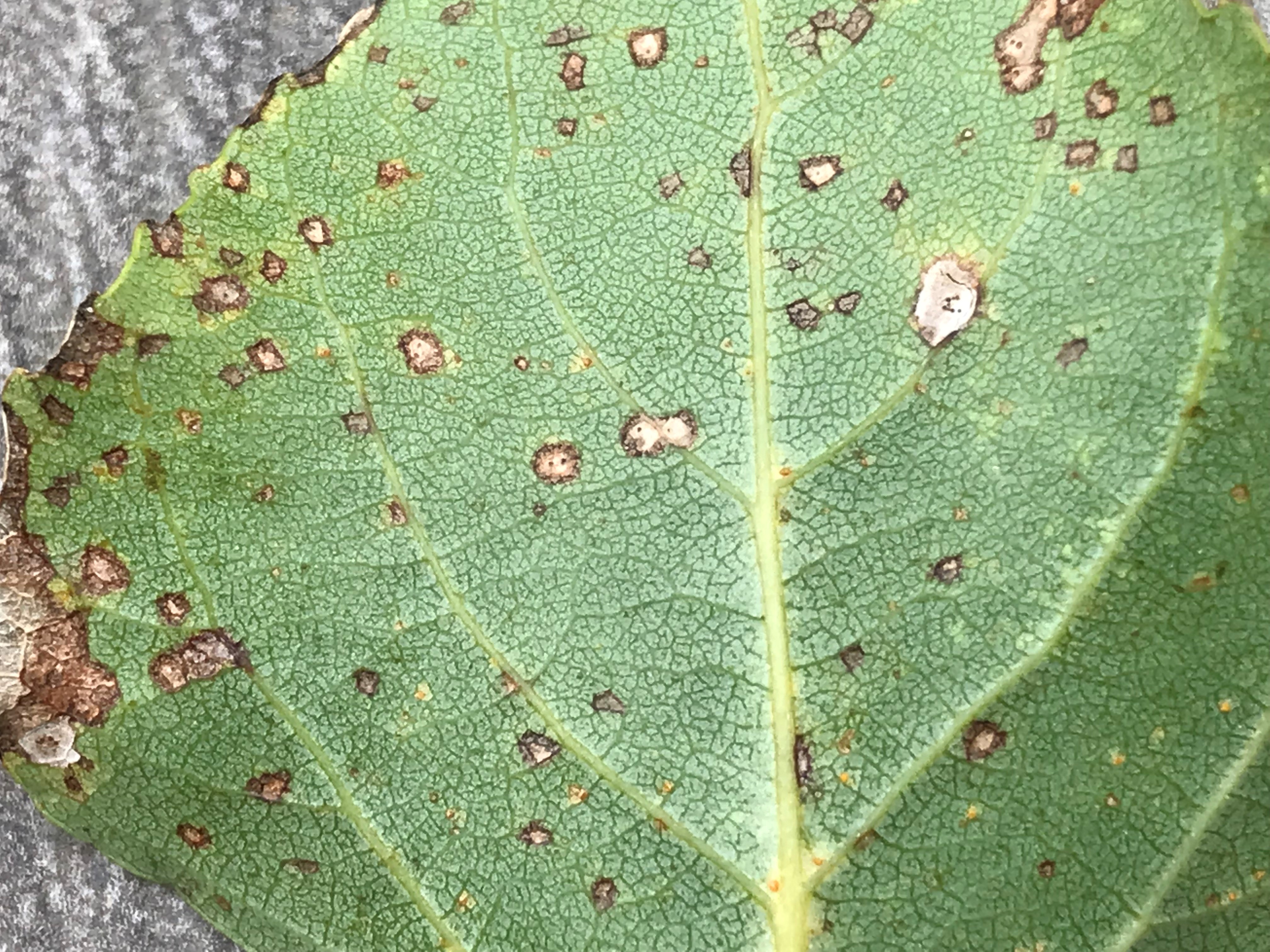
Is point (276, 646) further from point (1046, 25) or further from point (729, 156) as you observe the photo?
point (1046, 25)

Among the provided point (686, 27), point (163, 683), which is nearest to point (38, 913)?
point (163, 683)

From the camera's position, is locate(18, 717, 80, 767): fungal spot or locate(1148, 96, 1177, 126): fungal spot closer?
locate(1148, 96, 1177, 126): fungal spot

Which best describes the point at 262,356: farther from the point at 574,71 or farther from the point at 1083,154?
the point at 1083,154

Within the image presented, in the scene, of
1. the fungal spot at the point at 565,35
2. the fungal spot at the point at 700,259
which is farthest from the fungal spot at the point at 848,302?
the fungal spot at the point at 565,35

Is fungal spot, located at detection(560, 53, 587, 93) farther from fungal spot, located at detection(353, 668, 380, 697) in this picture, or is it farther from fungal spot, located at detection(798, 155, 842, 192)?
fungal spot, located at detection(353, 668, 380, 697)

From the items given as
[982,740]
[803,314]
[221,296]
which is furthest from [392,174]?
[982,740]

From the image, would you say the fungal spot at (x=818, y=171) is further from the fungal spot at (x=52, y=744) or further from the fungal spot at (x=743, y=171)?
the fungal spot at (x=52, y=744)

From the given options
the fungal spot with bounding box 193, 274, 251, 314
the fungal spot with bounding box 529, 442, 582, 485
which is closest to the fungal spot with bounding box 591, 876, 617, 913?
the fungal spot with bounding box 529, 442, 582, 485
